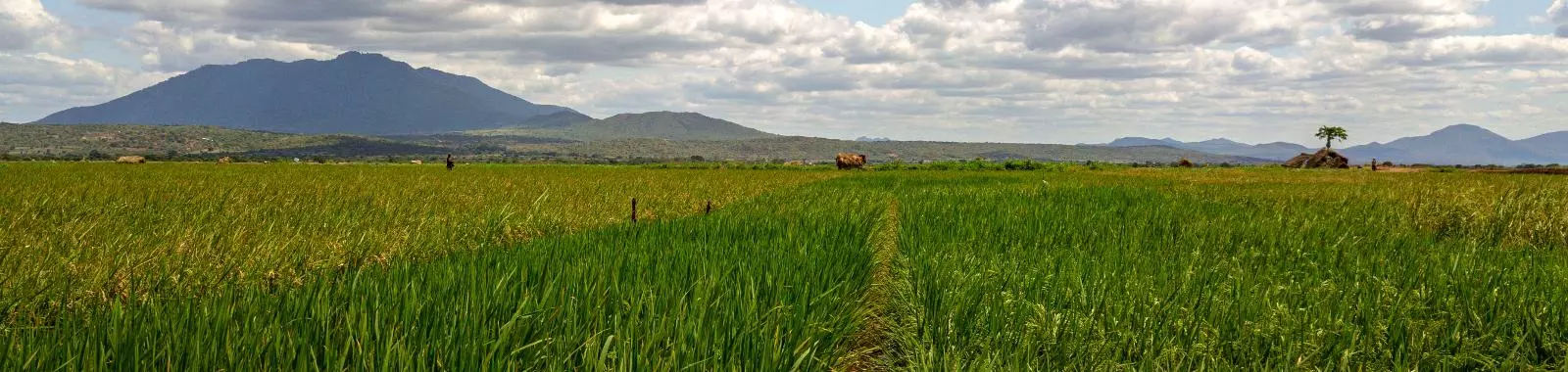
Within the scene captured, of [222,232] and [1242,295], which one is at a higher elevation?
[1242,295]

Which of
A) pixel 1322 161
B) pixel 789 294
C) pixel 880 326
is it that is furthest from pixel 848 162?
pixel 789 294

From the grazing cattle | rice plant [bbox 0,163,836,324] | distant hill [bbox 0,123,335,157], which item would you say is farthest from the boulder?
distant hill [bbox 0,123,335,157]

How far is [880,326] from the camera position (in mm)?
3982

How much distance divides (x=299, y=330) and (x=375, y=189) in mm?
10133

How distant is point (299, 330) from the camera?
257 cm

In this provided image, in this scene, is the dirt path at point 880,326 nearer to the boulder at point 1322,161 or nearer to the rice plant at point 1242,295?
the rice plant at point 1242,295

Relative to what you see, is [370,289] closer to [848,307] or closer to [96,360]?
[96,360]

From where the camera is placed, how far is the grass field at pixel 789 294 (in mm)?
2408

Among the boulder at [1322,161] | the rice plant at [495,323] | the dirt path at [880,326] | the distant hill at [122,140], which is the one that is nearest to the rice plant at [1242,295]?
the dirt path at [880,326]

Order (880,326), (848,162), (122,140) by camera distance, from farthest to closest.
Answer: (122,140) < (848,162) < (880,326)

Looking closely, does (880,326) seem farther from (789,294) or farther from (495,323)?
(495,323)

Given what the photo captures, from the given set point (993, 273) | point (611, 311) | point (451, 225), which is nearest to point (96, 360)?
point (611, 311)

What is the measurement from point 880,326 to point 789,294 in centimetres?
66

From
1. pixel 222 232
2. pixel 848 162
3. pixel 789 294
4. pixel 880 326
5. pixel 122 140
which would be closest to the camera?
pixel 789 294
